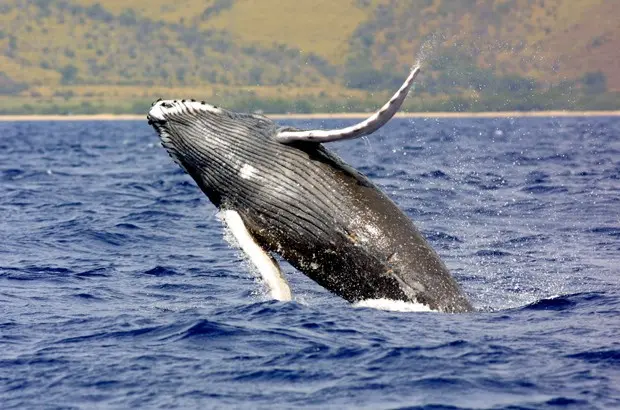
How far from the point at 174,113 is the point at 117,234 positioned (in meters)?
7.24

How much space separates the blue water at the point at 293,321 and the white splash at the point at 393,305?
0.34 feet

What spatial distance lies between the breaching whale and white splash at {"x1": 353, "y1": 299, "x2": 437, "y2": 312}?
53 mm

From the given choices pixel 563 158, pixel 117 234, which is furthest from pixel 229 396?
pixel 563 158

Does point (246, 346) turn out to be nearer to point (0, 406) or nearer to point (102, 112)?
point (0, 406)

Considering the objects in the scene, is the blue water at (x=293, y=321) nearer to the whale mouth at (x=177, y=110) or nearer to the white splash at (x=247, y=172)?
the white splash at (x=247, y=172)

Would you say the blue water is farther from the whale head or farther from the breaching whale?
the whale head

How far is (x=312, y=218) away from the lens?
1034 centimetres

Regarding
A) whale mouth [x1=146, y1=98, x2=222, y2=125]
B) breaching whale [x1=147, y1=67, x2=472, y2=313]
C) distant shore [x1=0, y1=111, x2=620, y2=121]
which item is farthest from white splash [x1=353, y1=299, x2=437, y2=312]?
distant shore [x1=0, y1=111, x2=620, y2=121]

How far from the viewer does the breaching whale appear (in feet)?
33.5

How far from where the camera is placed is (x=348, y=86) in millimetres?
199000

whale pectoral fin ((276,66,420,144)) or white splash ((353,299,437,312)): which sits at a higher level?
whale pectoral fin ((276,66,420,144))

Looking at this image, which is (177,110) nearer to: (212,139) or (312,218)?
Answer: (212,139)

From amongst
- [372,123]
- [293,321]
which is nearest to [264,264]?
[293,321]

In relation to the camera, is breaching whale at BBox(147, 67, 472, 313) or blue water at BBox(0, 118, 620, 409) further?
breaching whale at BBox(147, 67, 472, 313)
